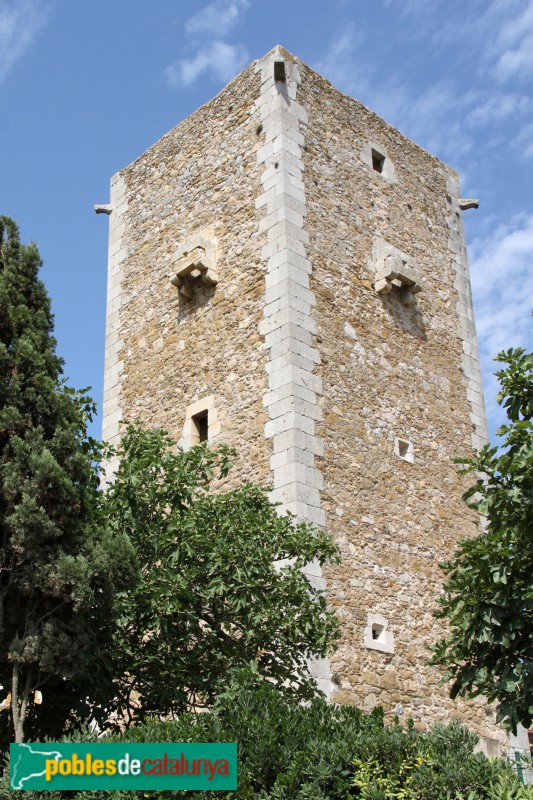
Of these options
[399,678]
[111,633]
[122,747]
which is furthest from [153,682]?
[399,678]

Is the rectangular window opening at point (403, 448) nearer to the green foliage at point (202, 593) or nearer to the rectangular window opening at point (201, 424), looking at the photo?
the rectangular window opening at point (201, 424)

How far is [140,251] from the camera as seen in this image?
13562 mm

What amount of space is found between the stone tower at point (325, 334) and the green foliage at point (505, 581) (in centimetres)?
204

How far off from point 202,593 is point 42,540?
151 cm

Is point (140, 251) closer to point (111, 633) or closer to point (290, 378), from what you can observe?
point (290, 378)

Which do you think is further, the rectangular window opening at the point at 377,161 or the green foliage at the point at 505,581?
the rectangular window opening at the point at 377,161

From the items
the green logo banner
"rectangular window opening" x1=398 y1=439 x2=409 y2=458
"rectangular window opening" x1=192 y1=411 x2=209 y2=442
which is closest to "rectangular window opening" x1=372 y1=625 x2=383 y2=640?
"rectangular window opening" x1=398 y1=439 x2=409 y2=458

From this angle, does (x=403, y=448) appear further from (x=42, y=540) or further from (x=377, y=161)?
(x=42, y=540)

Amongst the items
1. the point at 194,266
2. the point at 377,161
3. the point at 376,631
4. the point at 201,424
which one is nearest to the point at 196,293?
the point at 194,266

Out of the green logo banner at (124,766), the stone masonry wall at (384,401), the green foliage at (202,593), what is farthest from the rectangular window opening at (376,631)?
the green logo banner at (124,766)

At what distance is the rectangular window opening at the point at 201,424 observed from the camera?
11.4 m

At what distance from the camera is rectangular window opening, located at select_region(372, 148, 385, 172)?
13.3 metres

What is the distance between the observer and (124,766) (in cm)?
610

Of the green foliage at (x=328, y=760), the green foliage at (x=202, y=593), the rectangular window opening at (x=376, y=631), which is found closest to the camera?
the green foliage at (x=328, y=760)
